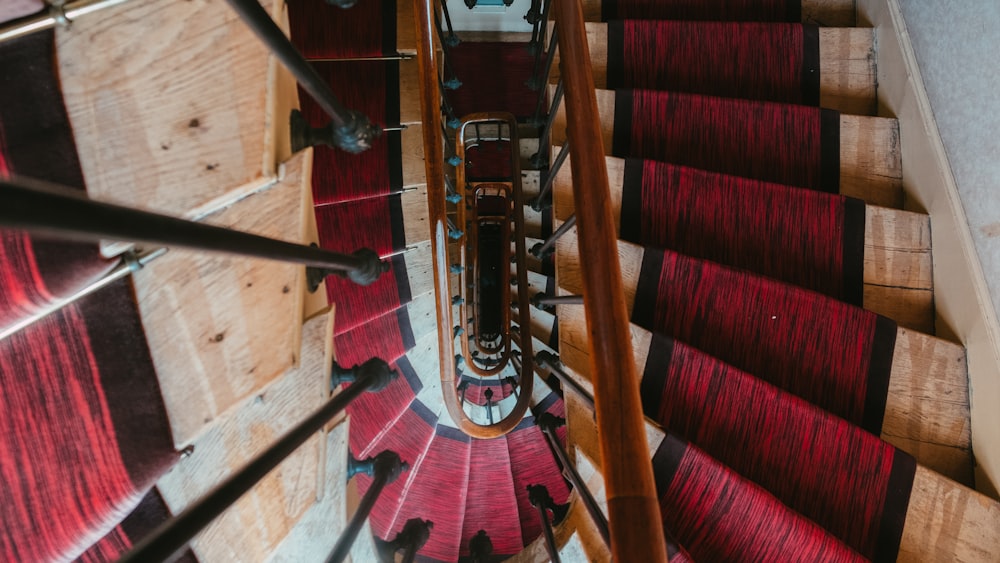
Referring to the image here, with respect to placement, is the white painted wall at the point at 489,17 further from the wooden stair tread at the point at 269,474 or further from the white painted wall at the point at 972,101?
the wooden stair tread at the point at 269,474

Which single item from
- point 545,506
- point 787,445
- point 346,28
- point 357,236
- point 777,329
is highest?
point 346,28

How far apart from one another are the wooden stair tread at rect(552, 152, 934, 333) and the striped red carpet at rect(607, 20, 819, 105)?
0.50 metres

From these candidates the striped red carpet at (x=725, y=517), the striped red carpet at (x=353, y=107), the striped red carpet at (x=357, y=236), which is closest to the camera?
the striped red carpet at (x=725, y=517)

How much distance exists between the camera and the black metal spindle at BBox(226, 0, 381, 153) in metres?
0.62

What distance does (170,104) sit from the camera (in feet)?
2.40

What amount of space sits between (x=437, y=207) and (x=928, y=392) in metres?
1.34

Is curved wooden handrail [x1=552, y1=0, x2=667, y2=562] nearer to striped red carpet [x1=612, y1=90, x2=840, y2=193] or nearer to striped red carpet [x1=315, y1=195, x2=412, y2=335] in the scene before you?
striped red carpet [x1=612, y1=90, x2=840, y2=193]

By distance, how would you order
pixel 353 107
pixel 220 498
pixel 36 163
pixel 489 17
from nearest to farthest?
pixel 220 498, pixel 36 163, pixel 353 107, pixel 489 17

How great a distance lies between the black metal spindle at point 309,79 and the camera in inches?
24.3

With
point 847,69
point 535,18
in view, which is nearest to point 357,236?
point 535,18

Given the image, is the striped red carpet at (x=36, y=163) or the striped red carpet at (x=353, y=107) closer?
the striped red carpet at (x=36, y=163)

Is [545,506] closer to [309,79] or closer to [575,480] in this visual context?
[575,480]

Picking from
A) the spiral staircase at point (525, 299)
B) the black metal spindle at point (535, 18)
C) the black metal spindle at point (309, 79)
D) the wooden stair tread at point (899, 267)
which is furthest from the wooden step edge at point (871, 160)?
the black metal spindle at point (309, 79)

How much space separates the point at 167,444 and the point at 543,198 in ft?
4.21
